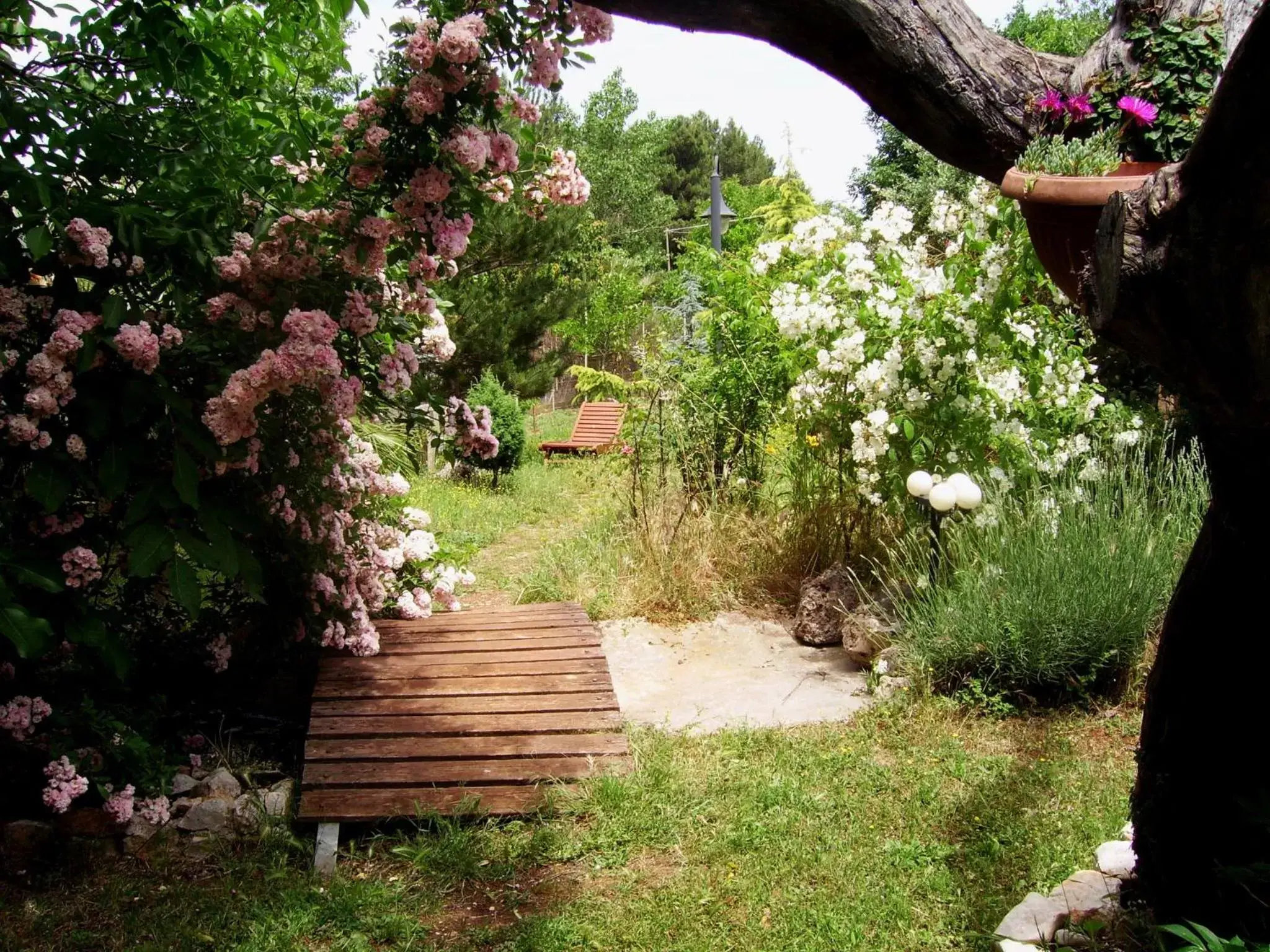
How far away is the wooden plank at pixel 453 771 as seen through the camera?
3.64m

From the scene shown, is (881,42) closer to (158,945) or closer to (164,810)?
(158,945)

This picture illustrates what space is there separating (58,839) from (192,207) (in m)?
2.08

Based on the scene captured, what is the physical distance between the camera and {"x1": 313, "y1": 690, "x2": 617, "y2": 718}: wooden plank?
160 inches

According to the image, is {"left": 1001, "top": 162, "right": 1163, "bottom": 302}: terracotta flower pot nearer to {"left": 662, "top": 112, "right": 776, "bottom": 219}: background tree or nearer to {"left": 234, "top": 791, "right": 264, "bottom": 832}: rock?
{"left": 234, "top": 791, "right": 264, "bottom": 832}: rock

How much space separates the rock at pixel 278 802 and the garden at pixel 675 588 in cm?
2

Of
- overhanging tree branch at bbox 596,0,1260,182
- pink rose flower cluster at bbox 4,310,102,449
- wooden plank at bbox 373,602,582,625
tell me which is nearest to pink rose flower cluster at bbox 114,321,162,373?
pink rose flower cluster at bbox 4,310,102,449

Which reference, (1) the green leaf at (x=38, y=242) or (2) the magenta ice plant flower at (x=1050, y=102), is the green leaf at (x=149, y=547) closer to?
(1) the green leaf at (x=38, y=242)

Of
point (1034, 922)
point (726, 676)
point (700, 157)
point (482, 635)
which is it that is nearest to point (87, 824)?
point (482, 635)

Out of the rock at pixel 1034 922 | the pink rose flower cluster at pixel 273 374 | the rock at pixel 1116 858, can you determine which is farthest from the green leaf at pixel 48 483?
the rock at pixel 1116 858

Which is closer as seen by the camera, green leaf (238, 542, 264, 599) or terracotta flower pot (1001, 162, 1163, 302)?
terracotta flower pot (1001, 162, 1163, 302)

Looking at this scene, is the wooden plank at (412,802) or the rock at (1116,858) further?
the wooden plank at (412,802)

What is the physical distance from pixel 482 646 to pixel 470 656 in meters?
0.12

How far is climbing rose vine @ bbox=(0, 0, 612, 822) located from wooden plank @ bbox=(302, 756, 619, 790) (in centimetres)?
55

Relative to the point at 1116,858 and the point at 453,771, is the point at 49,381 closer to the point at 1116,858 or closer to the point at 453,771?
the point at 453,771
